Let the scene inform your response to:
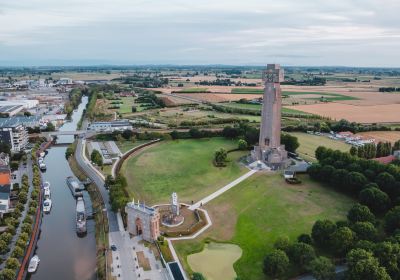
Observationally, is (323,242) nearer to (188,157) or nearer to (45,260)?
(45,260)

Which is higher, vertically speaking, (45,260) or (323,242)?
(323,242)

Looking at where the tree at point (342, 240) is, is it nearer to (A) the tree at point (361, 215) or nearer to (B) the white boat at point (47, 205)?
(A) the tree at point (361, 215)

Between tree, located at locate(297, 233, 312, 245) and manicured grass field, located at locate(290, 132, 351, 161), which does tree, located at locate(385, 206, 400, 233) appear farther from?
manicured grass field, located at locate(290, 132, 351, 161)

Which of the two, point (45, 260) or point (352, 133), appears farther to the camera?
point (352, 133)

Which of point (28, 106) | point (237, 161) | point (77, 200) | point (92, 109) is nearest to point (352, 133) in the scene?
point (237, 161)

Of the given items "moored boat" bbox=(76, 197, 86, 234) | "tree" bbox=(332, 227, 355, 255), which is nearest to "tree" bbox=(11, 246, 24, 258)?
"moored boat" bbox=(76, 197, 86, 234)

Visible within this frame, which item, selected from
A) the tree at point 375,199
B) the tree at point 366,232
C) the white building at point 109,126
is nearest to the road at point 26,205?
the white building at point 109,126

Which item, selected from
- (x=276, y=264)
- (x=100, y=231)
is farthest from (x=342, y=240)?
(x=100, y=231)

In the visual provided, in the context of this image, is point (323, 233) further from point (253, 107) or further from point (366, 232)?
point (253, 107)
